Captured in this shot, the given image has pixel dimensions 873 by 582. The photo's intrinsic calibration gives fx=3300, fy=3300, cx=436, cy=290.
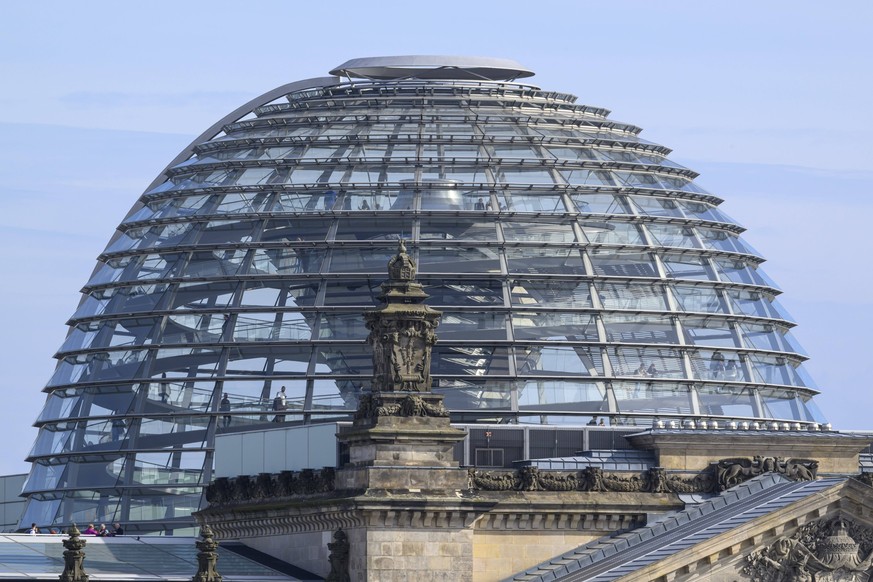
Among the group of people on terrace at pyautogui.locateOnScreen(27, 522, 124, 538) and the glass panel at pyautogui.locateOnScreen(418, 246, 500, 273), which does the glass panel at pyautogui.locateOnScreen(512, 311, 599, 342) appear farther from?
the group of people on terrace at pyautogui.locateOnScreen(27, 522, 124, 538)

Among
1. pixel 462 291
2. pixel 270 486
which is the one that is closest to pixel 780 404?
pixel 462 291

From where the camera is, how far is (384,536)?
80.6 m

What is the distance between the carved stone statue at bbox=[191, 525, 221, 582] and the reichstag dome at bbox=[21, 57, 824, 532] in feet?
75.3

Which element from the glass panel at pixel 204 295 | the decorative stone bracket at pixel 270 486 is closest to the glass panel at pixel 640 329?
the glass panel at pixel 204 295

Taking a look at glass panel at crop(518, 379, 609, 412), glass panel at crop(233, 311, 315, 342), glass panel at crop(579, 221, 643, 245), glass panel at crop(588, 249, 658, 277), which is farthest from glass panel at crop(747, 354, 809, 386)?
glass panel at crop(233, 311, 315, 342)

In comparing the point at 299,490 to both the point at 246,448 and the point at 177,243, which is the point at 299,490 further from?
the point at 177,243

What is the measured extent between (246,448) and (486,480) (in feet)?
37.4

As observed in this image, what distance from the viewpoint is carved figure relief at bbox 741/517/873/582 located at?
79.6 m

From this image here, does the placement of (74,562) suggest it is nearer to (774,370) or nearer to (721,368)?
(721,368)

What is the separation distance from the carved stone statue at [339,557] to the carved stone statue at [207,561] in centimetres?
283

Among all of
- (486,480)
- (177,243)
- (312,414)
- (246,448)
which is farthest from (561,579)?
(177,243)

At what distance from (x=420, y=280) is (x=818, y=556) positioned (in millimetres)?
27636

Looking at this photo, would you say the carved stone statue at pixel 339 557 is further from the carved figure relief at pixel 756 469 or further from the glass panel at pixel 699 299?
the glass panel at pixel 699 299

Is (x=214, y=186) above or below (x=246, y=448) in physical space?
above
